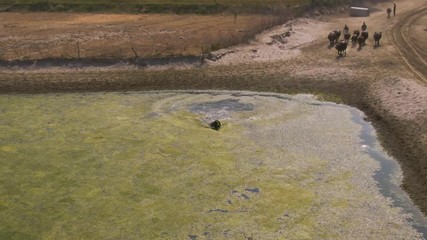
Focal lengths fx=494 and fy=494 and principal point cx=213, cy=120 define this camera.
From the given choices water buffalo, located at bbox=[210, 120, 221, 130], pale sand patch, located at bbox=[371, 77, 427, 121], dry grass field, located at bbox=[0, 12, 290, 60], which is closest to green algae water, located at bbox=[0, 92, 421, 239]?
water buffalo, located at bbox=[210, 120, 221, 130]

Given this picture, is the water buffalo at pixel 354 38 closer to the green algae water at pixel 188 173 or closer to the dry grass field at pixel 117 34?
the dry grass field at pixel 117 34

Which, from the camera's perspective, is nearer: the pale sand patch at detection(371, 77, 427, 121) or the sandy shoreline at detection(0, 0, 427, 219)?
the pale sand patch at detection(371, 77, 427, 121)

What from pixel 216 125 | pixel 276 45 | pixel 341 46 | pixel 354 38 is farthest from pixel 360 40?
pixel 216 125

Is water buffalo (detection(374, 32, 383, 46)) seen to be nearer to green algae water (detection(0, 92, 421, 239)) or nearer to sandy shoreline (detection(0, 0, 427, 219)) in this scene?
sandy shoreline (detection(0, 0, 427, 219))

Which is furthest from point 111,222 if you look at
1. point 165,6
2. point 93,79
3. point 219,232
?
point 165,6

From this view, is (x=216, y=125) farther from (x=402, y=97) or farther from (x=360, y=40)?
(x=360, y=40)

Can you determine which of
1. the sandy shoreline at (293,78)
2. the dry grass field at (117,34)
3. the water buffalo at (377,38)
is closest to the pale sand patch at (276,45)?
the sandy shoreline at (293,78)

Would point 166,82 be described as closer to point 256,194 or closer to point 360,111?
point 360,111

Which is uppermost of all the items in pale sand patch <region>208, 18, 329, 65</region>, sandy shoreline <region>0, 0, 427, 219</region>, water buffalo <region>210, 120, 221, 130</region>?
pale sand patch <region>208, 18, 329, 65</region>
